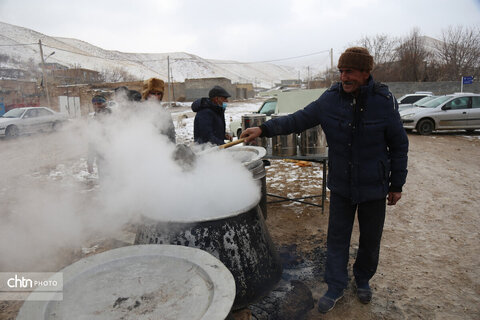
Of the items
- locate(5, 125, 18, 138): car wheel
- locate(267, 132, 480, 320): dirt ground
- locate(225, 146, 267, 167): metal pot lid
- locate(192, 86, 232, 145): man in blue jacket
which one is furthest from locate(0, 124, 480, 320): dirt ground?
locate(5, 125, 18, 138): car wheel

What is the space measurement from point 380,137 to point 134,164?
2.14 m

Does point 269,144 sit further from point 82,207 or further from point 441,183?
point 441,183

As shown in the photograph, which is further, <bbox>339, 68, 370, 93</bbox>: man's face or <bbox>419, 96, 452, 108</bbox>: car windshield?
<bbox>419, 96, 452, 108</bbox>: car windshield

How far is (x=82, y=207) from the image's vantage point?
5.22 metres

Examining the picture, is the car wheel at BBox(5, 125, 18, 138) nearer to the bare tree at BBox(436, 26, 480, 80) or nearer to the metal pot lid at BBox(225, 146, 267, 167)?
the metal pot lid at BBox(225, 146, 267, 167)

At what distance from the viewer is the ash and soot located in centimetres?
231

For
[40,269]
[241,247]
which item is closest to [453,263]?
[241,247]

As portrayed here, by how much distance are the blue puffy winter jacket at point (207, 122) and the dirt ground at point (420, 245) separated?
1587mm

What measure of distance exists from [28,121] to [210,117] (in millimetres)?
14314

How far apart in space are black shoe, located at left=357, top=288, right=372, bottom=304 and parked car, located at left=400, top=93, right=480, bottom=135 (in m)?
11.9

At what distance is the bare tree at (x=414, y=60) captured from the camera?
1308 inches

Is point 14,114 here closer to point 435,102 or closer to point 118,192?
point 118,192

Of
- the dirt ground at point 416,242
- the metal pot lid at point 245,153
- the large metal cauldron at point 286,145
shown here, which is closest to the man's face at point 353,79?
the metal pot lid at point 245,153

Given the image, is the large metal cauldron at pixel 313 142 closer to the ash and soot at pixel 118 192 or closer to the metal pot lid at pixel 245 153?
the metal pot lid at pixel 245 153
